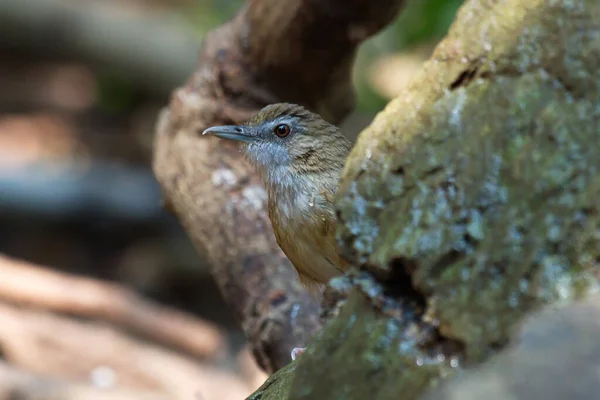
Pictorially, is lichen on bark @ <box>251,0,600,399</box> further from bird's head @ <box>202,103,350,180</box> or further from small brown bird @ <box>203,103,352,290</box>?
bird's head @ <box>202,103,350,180</box>

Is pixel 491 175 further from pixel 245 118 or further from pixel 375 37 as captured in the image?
pixel 375 37

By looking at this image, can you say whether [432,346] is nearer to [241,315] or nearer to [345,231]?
[345,231]

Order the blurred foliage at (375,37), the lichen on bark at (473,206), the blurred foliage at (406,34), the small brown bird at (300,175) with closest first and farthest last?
the lichen on bark at (473,206), the small brown bird at (300,175), the blurred foliage at (406,34), the blurred foliage at (375,37)

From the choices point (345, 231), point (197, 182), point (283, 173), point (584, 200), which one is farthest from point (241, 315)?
point (584, 200)

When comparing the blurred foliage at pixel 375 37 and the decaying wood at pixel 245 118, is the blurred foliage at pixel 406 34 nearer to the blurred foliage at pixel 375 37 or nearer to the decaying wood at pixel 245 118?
the blurred foliage at pixel 375 37

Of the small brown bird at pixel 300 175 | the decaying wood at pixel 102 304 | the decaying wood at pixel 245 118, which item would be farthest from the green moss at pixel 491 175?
the decaying wood at pixel 102 304

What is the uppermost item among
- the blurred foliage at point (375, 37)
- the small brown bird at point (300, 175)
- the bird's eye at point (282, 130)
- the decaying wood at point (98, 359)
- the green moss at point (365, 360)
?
the blurred foliage at point (375, 37)
